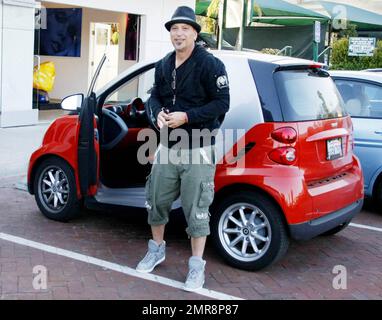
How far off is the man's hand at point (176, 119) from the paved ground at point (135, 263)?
112 centimetres

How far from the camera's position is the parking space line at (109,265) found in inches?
162

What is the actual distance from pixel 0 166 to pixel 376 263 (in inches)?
199

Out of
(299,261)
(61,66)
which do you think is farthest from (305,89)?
(61,66)

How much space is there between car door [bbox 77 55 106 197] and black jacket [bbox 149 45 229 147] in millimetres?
1198

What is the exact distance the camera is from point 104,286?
414cm

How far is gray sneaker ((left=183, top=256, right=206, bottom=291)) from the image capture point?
163 inches

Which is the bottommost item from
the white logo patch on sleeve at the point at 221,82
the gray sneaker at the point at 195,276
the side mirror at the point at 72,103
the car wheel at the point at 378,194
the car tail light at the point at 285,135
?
the gray sneaker at the point at 195,276

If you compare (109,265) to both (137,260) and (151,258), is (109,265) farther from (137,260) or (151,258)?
(151,258)

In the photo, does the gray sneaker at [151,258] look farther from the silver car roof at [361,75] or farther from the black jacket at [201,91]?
the silver car roof at [361,75]

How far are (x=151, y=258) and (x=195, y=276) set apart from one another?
1.53 feet

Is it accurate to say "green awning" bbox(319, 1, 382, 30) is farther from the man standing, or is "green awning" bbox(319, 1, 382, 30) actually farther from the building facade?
the man standing

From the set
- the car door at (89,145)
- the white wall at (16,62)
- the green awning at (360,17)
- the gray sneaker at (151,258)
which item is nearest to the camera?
the gray sneaker at (151,258)

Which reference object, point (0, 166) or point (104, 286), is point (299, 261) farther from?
point (0, 166)

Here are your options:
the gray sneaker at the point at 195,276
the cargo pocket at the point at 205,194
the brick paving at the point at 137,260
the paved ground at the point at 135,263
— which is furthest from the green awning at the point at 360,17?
the gray sneaker at the point at 195,276
